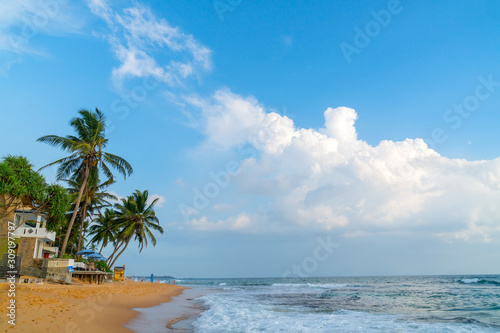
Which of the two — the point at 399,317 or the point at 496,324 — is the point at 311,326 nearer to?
the point at 399,317

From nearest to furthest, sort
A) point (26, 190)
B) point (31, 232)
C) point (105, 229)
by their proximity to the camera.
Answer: point (26, 190), point (31, 232), point (105, 229)

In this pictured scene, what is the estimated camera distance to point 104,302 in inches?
610

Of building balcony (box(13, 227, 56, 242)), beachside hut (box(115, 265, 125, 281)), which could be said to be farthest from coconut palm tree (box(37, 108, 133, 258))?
beachside hut (box(115, 265, 125, 281))

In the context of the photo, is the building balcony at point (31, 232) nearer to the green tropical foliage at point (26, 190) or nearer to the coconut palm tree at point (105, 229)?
the green tropical foliage at point (26, 190)

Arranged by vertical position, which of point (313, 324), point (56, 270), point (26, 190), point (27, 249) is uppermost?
point (26, 190)

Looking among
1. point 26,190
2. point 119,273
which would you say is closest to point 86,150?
point 26,190

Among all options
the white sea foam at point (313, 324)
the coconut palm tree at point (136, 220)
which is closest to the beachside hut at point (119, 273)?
the coconut palm tree at point (136, 220)

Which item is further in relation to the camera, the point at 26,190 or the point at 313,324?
the point at 26,190

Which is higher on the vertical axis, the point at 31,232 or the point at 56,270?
the point at 31,232

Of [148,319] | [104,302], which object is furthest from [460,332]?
[104,302]

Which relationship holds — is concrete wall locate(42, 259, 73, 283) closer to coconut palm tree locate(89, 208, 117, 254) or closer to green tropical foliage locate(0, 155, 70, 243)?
green tropical foliage locate(0, 155, 70, 243)

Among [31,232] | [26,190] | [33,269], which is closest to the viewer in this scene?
[26,190]

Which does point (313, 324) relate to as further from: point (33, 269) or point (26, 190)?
point (33, 269)

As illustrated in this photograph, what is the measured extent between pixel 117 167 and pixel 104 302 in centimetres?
1202
